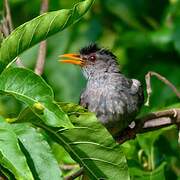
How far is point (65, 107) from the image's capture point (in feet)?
9.90

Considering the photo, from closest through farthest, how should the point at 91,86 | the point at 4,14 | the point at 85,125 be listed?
the point at 85,125, the point at 4,14, the point at 91,86

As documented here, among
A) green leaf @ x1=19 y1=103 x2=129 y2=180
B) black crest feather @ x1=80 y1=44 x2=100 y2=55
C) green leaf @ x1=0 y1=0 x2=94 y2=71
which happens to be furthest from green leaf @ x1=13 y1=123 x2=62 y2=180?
black crest feather @ x1=80 y1=44 x2=100 y2=55

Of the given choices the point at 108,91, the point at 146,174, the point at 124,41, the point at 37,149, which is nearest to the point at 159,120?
the point at 146,174

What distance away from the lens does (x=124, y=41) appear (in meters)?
6.65

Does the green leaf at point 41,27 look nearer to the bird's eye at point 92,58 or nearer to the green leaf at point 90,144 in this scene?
the green leaf at point 90,144

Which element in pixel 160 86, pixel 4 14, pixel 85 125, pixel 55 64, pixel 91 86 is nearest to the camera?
pixel 85 125

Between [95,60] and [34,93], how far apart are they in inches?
103

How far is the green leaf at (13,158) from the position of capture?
2617 mm

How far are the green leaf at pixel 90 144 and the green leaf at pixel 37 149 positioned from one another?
11cm

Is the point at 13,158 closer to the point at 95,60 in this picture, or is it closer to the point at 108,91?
the point at 108,91

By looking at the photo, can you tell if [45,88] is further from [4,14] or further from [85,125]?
[4,14]

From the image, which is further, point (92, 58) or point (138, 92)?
point (92, 58)

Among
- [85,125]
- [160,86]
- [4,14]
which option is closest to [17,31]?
[85,125]

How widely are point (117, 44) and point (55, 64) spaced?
732mm
